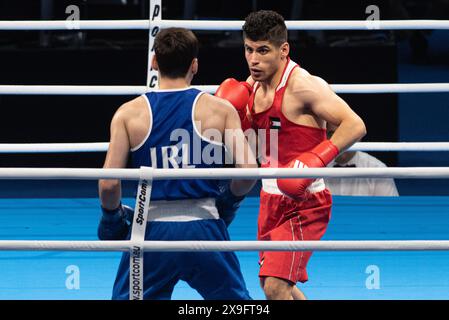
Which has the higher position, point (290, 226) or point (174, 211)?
point (174, 211)

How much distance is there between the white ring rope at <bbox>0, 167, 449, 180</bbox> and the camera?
3.21 metres

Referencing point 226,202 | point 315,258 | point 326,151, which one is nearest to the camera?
point 226,202

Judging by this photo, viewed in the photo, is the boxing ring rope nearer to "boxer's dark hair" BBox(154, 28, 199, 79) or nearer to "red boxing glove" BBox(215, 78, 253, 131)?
"boxer's dark hair" BBox(154, 28, 199, 79)

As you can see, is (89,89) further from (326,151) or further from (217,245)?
(217,245)

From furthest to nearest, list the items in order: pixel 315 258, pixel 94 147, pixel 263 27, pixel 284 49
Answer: pixel 315 258, pixel 94 147, pixel 284 49, pixel 263 27

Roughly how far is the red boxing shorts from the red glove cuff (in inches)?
11.6

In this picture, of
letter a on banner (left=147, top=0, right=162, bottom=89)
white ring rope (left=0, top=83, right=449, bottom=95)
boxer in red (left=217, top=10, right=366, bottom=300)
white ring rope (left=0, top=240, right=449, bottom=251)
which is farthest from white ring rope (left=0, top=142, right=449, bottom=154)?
white ring rope (left=0, top=240, right=449, bottom=251)

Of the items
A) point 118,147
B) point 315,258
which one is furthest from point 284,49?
point 315,258

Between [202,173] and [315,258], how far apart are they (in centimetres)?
237

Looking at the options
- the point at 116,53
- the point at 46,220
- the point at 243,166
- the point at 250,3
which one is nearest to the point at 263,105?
the point at 243,166

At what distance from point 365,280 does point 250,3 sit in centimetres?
471

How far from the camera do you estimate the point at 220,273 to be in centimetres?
340

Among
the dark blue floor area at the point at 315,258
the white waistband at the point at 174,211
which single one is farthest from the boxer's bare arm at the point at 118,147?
the dark blue floor area at the point at 315,258

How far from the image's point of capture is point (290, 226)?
12.8 feet
